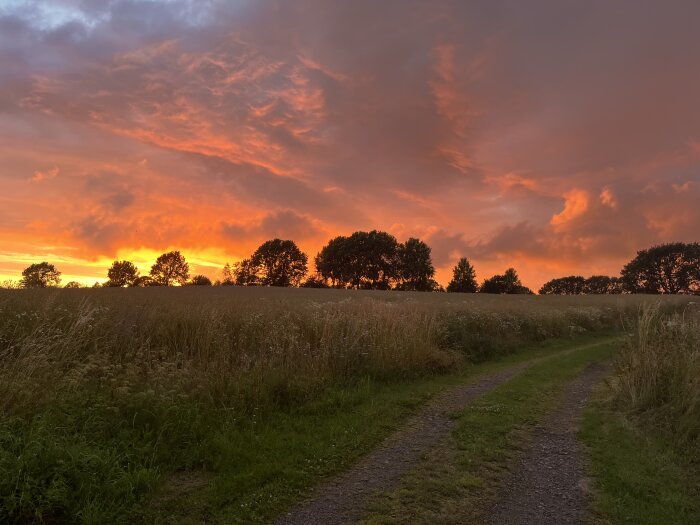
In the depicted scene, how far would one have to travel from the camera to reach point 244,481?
5.94 m

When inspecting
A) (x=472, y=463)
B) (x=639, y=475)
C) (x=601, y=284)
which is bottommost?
(x=639, y=475)

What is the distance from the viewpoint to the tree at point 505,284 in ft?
349

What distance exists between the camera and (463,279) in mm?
106125

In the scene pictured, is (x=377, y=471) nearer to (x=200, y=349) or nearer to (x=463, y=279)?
(x=200, y=349)

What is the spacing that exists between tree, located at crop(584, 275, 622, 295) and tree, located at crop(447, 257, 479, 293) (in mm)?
46946

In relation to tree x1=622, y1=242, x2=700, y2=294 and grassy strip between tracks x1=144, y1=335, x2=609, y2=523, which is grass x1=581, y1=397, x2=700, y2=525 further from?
tree x1=622, y1=242, x2=700, y2=294

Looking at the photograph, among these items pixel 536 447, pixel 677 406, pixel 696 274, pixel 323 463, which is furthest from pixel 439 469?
pixel 696 274

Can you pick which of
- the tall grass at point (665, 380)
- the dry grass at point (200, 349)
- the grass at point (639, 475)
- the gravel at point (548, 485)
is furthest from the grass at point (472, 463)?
the dry grass at point (200, 349)

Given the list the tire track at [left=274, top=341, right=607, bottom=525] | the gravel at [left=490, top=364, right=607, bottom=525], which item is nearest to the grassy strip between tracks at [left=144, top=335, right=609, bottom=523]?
the tire track at [left=274, top=341, right=607, bottom=525]

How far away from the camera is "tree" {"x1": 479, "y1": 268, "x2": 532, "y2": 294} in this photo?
349 ft

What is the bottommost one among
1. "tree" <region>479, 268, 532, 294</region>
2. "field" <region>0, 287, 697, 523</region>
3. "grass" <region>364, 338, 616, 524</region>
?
"grass" <region>364, 338, 616, 524</region>

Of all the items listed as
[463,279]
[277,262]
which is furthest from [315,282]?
[463,279]

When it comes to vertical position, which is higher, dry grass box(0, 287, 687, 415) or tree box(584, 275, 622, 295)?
tree box(584, 275, 622, 295)

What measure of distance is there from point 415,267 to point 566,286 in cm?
6297
